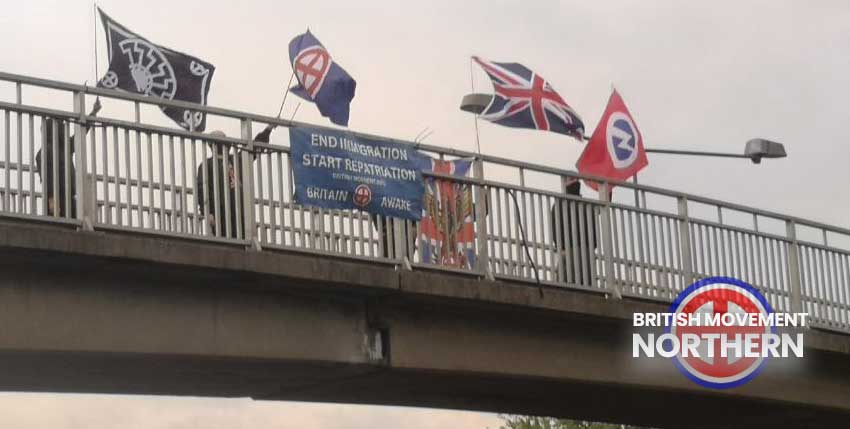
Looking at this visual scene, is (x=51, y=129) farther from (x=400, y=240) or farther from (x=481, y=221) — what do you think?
(x=481, y=221)

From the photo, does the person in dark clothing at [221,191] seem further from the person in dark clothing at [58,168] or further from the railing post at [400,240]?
the railing post at [400,240]

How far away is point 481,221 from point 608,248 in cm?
221

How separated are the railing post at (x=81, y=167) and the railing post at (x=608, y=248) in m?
7.33

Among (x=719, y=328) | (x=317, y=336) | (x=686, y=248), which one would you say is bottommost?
(x=317, y=336)

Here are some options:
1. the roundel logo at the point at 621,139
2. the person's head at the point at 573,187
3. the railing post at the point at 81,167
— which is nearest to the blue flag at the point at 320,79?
the person's head at the point at 573,187

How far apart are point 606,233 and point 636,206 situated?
0.71 metres

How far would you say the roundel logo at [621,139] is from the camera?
26312mm

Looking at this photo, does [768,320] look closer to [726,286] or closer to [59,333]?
[726,286]

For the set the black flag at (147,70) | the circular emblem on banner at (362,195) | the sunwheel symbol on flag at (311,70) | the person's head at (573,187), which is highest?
the sunwheel symbol on flag at (311,70)

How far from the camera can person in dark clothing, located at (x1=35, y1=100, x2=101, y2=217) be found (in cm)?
1669

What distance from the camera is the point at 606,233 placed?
72.7ft

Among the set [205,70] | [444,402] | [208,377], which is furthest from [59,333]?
[444,402]

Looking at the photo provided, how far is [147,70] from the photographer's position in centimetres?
1938

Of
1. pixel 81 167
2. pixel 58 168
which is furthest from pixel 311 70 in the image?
pixel 58 168
